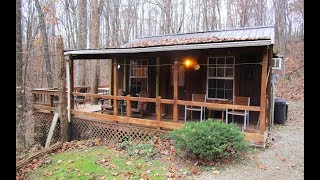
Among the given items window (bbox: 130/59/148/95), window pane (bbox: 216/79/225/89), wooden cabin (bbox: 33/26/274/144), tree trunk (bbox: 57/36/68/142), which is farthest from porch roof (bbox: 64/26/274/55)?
window (bbox: 130/59/148/95)

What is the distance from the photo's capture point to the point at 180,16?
2775 cm

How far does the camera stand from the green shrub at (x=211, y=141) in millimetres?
5820

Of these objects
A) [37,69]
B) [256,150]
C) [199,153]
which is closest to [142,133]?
[199,153]

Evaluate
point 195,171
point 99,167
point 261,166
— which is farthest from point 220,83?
point 99,167

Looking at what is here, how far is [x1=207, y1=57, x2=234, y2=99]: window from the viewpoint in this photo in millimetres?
8969

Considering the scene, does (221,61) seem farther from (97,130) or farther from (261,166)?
(97,130)

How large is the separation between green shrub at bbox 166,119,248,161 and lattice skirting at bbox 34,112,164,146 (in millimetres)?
2203

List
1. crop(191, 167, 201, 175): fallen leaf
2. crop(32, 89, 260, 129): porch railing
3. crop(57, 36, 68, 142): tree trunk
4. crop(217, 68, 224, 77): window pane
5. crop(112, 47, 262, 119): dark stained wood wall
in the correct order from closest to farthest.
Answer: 1. crop(191, 167, 201, 175): fallen leaf
2. crop(32, 89, 260, 129): porch railing
3. crop(112, 47, 262, 119): dark stained wood wall
4. crop(217, 68, 224, 77): window pane
5. crop(57, 36, 68, 142): tree trunk

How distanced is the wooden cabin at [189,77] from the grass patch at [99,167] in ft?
5.75

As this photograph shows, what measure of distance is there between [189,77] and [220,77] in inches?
48.6

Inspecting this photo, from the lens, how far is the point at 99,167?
A: 21.5 ft

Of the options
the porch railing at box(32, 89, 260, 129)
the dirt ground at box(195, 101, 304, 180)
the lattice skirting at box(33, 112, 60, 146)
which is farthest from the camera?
the lattice skirting at box(33, 112, 60, 146)

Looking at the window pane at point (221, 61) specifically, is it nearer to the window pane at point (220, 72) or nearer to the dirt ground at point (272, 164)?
the window pane at point (220, 72)

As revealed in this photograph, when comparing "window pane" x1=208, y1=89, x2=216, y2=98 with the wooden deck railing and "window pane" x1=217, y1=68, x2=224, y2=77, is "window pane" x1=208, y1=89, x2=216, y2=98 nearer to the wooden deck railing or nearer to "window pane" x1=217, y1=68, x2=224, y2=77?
"window pane" x1=217, y1=68, x2=224, y2=77
